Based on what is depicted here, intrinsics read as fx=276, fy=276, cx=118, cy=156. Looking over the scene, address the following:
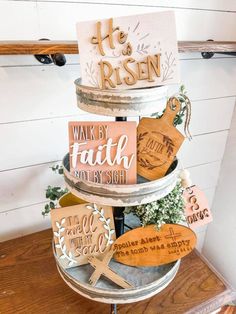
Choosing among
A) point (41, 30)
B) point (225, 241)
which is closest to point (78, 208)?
point (41, 30)

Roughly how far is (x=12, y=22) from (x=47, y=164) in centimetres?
44

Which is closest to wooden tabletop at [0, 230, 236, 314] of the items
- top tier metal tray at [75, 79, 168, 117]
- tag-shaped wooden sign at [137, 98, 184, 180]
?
tag-shaped wooden sign at [137, 98, 184, 180]

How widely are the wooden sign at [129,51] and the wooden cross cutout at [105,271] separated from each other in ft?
1.31

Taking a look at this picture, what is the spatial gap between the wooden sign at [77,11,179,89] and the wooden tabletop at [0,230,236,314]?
23.9 inches

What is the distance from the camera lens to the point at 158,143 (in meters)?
0.58

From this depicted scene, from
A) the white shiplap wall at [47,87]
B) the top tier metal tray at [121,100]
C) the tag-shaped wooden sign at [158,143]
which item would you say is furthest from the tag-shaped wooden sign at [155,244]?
the white shiplap wall at [47,87]

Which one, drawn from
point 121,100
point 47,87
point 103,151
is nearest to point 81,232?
point 103,151

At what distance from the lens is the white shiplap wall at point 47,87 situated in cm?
77

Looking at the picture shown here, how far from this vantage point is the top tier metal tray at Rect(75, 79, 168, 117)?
0.49 metres

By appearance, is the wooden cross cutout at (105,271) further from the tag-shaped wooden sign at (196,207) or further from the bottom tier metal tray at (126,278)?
the tag-shaped wooden sign at (196,207)

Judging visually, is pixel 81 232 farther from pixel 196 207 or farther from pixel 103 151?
pixel 196 207

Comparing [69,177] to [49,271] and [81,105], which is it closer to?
[81,105]

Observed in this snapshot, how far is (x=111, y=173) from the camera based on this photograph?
0.56 meters

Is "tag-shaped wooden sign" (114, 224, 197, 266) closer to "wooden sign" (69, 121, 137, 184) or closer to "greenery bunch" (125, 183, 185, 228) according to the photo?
"greenery bunch" (125, 183, 185, 228)
